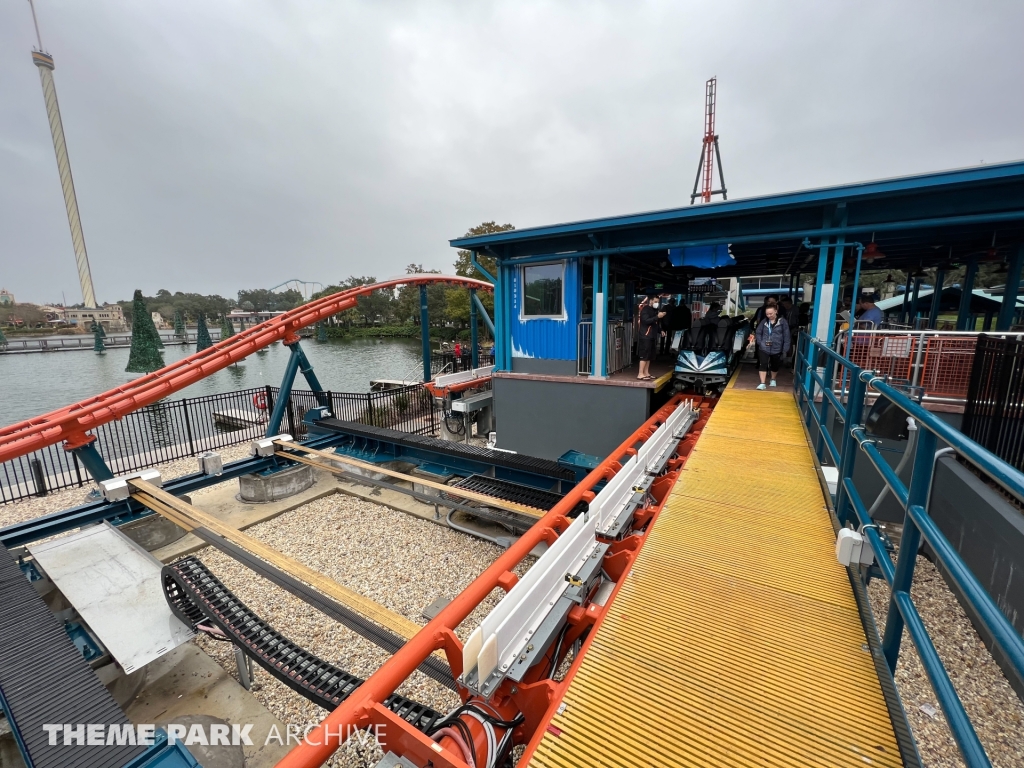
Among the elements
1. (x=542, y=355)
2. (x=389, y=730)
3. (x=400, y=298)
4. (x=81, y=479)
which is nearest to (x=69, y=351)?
(x=400, y=298)

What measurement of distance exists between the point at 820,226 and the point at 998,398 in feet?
10.6

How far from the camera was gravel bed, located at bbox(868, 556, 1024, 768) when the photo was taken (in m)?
3.20

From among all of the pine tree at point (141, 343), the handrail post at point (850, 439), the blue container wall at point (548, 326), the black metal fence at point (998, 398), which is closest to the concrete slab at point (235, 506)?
the blue container wall at point (548, 326)

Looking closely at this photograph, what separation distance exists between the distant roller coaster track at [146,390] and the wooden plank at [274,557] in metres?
→ 1.55

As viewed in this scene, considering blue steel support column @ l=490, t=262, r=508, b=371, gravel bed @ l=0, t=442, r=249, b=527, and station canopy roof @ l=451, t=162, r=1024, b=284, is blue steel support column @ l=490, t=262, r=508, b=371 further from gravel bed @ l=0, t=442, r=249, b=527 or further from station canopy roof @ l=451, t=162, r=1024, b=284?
gravel bed @ l=0, t=442, r=249, b=527

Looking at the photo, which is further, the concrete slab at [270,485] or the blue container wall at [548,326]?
the blue container wall at [548,326]

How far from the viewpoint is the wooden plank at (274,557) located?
9.52ft

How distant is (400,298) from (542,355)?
2711 inches

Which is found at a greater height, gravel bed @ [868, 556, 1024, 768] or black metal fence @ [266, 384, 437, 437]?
black metal fence @ [266, 384, 437, 437]

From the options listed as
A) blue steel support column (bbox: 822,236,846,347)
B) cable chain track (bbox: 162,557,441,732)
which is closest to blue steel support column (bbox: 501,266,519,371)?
blue steel support column (bbox: 822,236,846,347)

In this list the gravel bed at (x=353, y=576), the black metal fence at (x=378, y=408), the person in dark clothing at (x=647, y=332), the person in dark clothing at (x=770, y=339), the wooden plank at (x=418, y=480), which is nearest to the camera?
the gravel bed at (x=353, y=576)

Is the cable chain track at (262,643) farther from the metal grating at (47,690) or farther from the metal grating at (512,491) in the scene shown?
the metal grating at (512,491)

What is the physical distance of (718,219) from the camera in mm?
7117

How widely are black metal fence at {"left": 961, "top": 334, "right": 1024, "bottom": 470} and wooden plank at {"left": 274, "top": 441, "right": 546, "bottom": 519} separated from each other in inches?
203
